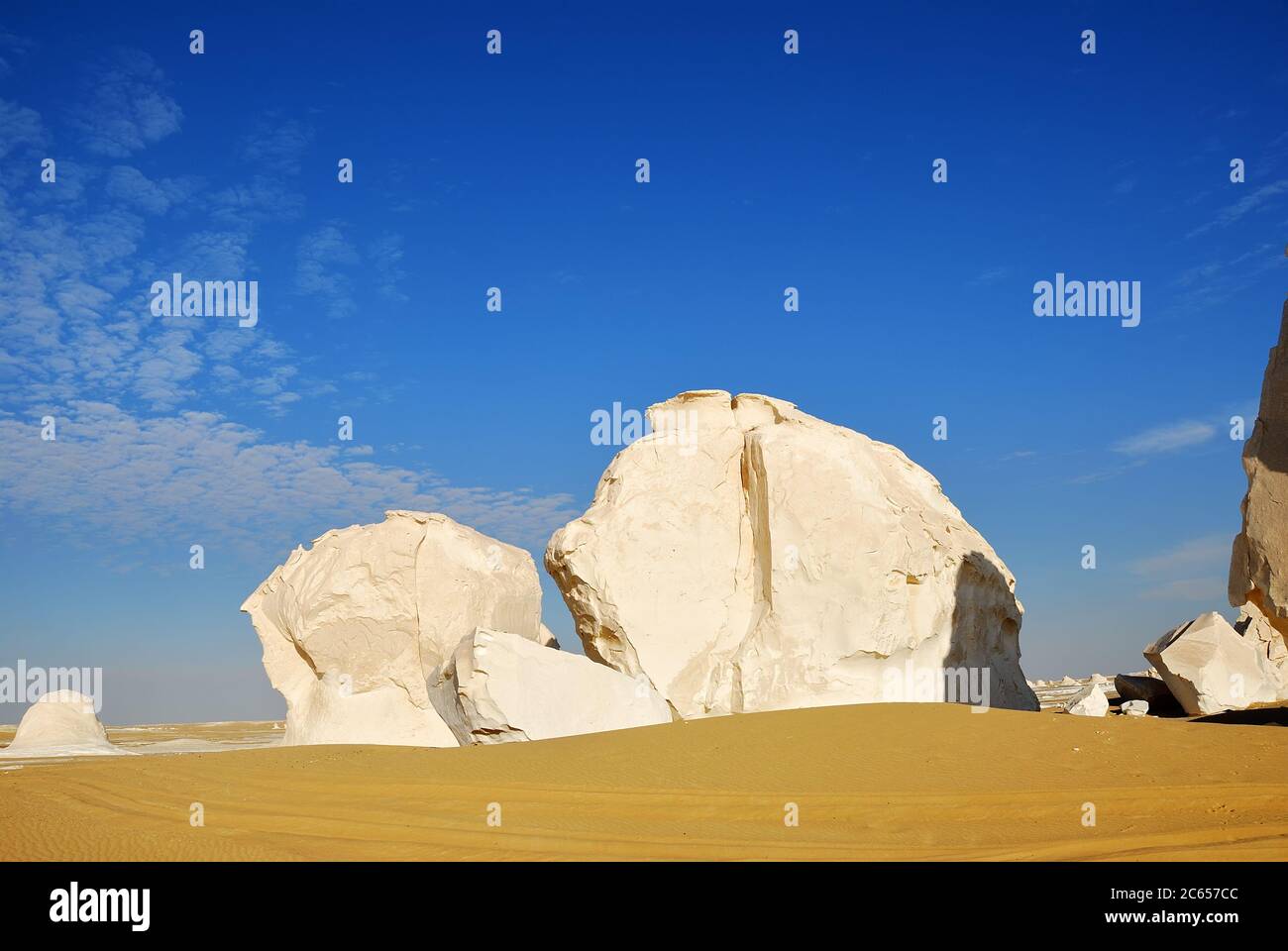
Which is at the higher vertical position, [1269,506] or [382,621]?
[1269,506]

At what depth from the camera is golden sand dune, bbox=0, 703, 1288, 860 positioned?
262 inches

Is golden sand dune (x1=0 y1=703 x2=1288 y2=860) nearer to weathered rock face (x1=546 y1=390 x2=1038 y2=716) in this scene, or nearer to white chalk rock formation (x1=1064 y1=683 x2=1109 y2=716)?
weathered rock face (x1=546 y1=390 x2=1038 y2=716)

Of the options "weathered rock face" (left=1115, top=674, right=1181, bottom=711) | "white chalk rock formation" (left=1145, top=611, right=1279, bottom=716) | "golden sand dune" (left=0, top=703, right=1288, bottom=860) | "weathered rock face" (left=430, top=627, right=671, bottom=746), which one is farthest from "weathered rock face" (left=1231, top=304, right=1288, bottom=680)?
"weathered rock face" (left=1115, top=674, right=1181, bottom=711)

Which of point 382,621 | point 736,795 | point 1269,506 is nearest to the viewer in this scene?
point 736,795

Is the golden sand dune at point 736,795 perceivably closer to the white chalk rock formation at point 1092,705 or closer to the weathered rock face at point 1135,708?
the white chalk rock formation at point 1092,705

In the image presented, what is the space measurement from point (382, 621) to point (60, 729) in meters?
14.4

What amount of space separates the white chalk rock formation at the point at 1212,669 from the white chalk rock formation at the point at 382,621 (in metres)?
14.4

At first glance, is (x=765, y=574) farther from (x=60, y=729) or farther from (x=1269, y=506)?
(x=60, y=729)

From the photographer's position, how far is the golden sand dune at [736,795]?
6.65 m

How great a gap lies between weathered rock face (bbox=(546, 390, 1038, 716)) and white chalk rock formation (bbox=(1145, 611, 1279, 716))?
7.47m

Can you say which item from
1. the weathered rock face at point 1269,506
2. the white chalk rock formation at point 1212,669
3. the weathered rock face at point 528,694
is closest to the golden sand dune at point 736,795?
the weathered rock face at point 528,694

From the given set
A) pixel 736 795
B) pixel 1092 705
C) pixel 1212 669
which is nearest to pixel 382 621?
pixel 736 795

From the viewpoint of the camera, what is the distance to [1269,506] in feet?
35.7
